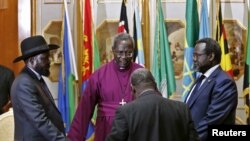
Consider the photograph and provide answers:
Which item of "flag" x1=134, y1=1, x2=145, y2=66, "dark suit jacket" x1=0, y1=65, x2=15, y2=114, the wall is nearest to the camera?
"dark suit jacket" x1=0, y1=65, x2=15, y2=114

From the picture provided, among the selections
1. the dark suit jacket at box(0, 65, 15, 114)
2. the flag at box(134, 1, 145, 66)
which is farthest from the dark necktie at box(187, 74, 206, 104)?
the dark suit jacket at box(0, 65, 15, 114)

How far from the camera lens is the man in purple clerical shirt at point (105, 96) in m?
4.41

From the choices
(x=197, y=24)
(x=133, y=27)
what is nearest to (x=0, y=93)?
(x=133, y=27)

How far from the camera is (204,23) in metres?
5.86

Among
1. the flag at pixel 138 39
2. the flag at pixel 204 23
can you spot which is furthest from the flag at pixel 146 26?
the flag at pixel 204 23

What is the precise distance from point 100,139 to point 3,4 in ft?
8.76

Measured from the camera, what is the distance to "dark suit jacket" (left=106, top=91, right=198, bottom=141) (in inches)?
127

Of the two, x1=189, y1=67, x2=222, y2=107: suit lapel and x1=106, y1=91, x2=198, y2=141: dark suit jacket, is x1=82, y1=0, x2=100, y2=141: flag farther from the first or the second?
x1=106, y1=91, x2=198, y2=141: dark suit jacket

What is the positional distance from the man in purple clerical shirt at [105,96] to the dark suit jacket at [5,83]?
1.54 m

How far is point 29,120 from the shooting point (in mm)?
3811

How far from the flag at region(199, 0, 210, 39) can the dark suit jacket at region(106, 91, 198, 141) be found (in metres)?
2.66

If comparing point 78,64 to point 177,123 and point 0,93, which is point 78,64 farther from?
point 177,123

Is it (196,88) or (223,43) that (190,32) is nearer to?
(223,43)

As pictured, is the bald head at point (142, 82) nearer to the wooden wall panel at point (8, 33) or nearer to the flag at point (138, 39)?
the flag at point (138, 39)
